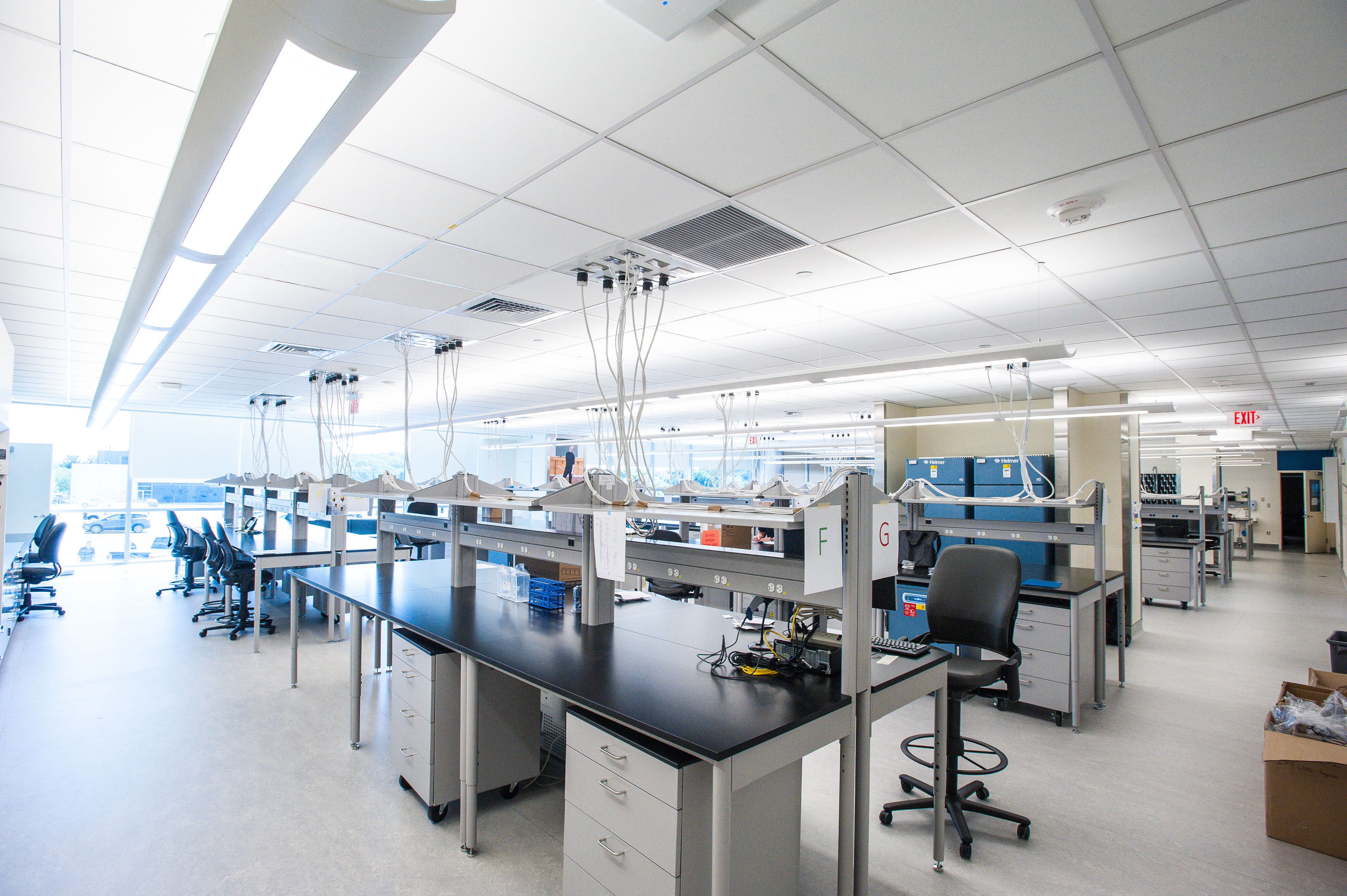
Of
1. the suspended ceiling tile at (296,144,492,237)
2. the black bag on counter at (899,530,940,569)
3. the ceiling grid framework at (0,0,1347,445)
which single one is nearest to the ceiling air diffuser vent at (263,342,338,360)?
the ceiling grid framework at (0,0,1347,445)

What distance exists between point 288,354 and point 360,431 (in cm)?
420

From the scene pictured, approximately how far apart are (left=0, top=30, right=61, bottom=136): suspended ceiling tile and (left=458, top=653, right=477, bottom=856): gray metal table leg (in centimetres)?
217

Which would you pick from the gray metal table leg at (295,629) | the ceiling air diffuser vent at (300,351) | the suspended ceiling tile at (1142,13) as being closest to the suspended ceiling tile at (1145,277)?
the suspended ceiling tile at (1142,13)

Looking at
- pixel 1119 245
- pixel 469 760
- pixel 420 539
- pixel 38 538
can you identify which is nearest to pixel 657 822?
pixel 469 760

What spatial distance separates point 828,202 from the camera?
2420 mm

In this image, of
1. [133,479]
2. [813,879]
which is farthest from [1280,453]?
[133,479]

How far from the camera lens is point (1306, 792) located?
7.95 feet

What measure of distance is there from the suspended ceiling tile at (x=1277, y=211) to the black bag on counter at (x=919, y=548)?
2538 millimetres

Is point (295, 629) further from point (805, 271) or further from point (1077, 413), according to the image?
point (1077, 413)

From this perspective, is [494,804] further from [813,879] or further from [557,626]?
[813,879]

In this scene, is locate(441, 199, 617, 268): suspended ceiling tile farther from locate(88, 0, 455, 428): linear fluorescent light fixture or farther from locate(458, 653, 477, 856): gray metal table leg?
locate(458, 653, 477, 856): gray metal table leg

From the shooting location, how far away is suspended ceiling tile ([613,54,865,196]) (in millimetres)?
1729

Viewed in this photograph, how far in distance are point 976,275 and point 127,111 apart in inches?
140

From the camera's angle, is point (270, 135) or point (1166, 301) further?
point (1166, 301)
